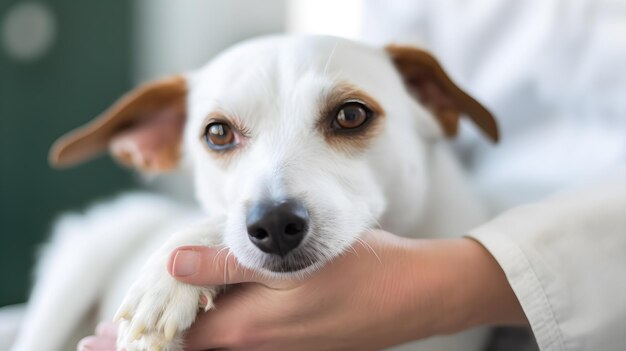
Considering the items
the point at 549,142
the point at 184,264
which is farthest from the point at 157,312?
the point at 549,142

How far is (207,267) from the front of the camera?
849 millimetres

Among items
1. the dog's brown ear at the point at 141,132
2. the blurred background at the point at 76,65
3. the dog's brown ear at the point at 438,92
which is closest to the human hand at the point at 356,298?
the dog's brown ear at the point at 438,92

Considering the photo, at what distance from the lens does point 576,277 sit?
899 millimetres

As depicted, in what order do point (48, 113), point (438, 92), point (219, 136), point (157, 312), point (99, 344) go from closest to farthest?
point (157, 312) → point (99, 344) → point (219, 136) → point (438, 92) → point (48, 113)

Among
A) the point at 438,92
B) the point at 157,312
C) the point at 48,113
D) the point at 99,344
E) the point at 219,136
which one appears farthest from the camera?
the point at 48,113

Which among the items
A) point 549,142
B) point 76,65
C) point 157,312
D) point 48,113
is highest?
point 549,142

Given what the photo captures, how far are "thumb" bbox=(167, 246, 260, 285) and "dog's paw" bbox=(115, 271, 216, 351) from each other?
2cm

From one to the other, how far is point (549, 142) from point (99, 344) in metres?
0.91

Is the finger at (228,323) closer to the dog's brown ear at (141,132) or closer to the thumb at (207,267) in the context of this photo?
the thumb at (207,267)

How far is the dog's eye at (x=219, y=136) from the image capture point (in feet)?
3.40

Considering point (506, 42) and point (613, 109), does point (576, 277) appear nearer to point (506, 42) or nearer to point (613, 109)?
point (613, 109)

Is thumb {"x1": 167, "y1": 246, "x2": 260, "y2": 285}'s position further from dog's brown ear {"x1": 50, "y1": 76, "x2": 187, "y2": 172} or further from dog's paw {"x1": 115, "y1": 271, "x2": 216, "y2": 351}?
dog's brown ear {"x1": 50, "y1": 76, "x2": 187, "y2": 172}

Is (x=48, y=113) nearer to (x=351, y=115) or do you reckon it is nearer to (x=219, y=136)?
(x=219, y=136)

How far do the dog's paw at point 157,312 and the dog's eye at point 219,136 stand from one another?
26cm
